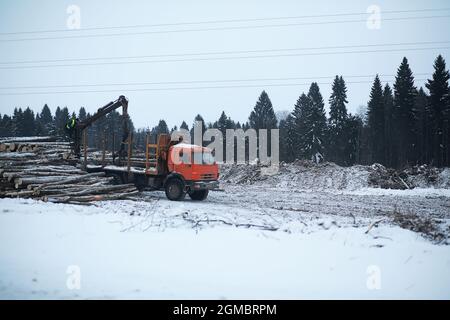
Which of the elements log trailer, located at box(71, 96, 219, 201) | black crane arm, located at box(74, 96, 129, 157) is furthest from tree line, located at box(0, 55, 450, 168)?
log trailer, located at box(71, 96, 219, 201)

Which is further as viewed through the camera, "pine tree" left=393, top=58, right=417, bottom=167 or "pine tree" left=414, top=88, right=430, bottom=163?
"pine tree" left=414, top=88, right=430, bottom=163

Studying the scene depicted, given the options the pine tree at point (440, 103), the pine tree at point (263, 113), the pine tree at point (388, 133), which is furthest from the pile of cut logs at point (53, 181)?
the pine tree at point (388, 133)

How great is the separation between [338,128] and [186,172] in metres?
41.7

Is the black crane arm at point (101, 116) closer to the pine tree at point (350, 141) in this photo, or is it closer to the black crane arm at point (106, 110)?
the black crane arm at point (106, 110)

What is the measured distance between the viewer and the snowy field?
4.76m

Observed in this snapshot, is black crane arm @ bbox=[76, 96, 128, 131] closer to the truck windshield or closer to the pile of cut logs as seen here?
the pile of cut logs

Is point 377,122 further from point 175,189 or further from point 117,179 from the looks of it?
point 117,179

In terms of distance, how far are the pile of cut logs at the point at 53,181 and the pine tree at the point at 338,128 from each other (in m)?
41.8

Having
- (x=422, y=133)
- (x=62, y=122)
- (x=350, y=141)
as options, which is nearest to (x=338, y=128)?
(x=350, y=141)

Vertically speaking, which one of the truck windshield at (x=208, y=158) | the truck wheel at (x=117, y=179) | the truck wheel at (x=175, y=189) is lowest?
the truck wheel at (x=175, y=189)

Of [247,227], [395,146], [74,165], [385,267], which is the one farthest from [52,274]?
[395,146]

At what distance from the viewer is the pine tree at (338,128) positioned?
49562 mm
